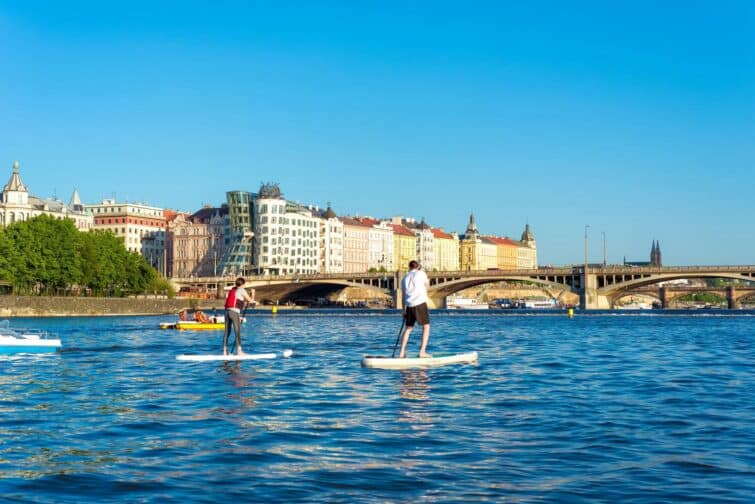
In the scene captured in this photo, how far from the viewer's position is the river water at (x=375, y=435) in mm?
11938

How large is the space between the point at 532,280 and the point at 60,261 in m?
58.5

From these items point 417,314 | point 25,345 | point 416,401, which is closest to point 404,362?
point 417,314

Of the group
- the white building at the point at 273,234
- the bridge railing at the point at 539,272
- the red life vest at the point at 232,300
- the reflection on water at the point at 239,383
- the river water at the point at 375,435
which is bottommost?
the river water at the point at 375,435

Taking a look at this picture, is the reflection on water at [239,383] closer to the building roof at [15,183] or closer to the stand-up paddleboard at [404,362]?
the stand-up paddleboard at [404,362]

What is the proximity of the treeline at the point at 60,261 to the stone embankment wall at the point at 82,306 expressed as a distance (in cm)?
613

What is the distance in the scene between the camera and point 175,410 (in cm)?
1881

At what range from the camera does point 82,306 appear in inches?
4316

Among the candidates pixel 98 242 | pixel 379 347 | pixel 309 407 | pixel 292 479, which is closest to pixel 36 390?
pixel 309 407

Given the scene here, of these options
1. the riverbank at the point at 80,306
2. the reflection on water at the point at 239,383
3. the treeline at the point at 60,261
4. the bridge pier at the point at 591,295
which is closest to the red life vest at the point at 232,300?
the reflection on water at the point at 239,383

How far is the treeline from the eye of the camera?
11181cm

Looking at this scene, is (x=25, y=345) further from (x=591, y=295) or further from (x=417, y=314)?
(x=591, y=295)

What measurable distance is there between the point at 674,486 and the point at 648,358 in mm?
24412

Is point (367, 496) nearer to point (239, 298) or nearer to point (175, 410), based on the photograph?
point (175, 410)

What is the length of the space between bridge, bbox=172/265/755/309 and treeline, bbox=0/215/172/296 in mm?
23307
